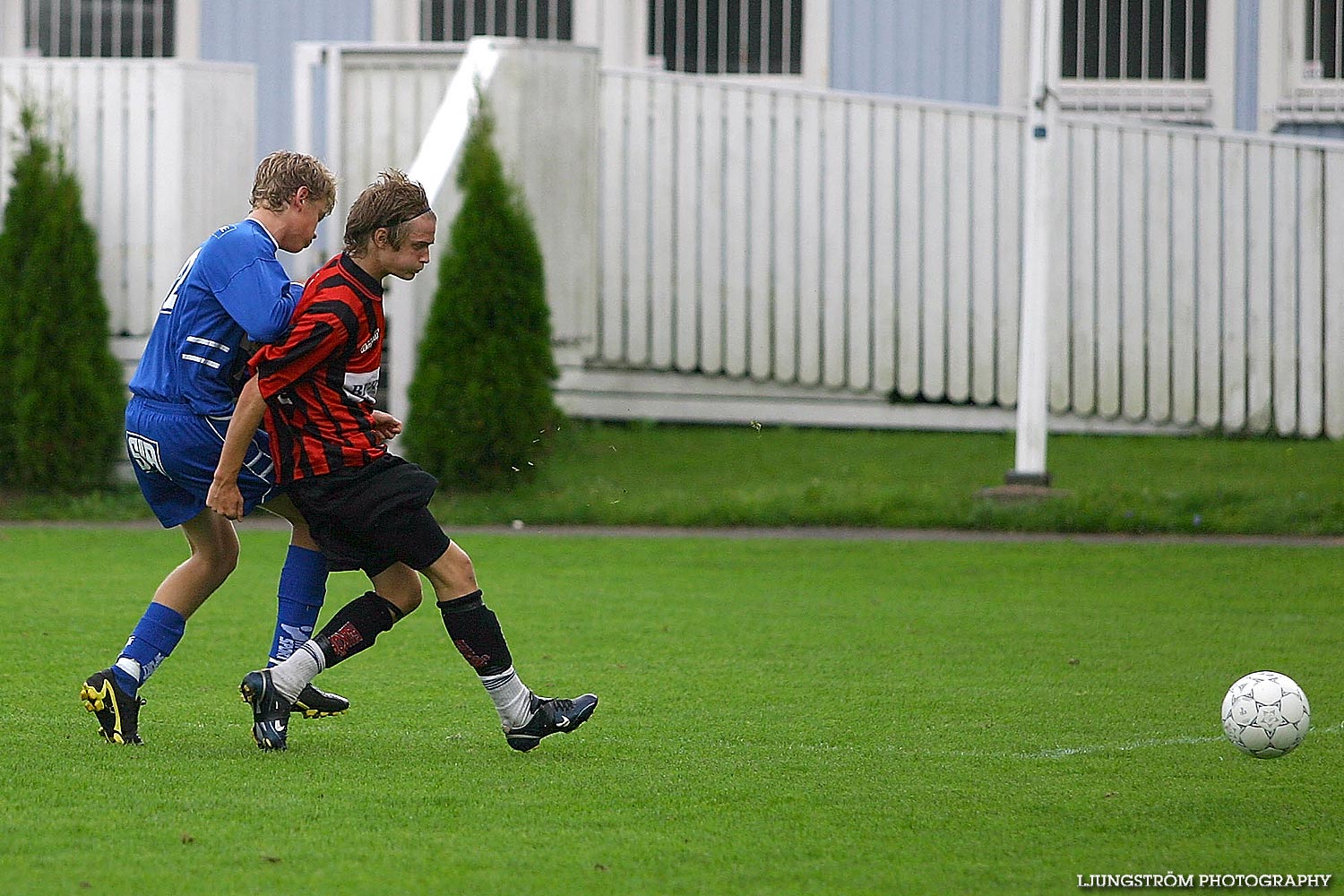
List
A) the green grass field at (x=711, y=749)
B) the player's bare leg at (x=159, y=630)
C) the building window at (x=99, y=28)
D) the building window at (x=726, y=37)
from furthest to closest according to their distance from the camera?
the building window at (x=99, y=28)
the building window at (x=726, y=37)
the player's bare leg at (x=159, y=630)
the green grass field at (x=711, y=749)

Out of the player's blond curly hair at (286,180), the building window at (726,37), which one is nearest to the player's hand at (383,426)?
the player's blond curly hair at (286,180)

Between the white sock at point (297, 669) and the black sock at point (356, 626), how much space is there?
28 millimetres

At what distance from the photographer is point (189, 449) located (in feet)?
17.3

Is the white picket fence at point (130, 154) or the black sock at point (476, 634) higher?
the white picket fence at point (130, 154)

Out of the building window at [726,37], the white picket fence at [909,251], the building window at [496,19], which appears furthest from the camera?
the building window at [496,19]

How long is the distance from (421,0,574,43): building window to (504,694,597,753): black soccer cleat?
11.7 metres

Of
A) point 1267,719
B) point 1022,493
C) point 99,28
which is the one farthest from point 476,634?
point 99,28

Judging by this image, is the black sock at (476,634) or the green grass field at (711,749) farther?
the black sock at (476,634)

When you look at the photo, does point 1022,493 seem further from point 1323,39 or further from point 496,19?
point 496,19

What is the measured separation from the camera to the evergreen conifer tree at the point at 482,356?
1183cm

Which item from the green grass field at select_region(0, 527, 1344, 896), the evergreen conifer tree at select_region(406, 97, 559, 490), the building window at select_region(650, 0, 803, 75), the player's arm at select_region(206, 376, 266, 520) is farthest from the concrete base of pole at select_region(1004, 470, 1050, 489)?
the player's arm at select_region(206, 376, 266, 520)

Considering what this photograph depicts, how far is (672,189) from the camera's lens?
1379 centimetres

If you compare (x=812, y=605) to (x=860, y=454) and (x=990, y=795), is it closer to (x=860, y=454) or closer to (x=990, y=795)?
(x=990, y=795)

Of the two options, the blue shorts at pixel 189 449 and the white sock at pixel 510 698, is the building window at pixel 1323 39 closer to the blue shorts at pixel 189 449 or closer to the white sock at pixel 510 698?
the white sock at pixel 510 698
